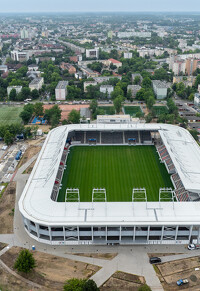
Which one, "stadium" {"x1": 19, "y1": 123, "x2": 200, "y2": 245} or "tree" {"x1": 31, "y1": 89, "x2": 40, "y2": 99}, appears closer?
"stadium" {"x1": 19, "y1": 123, "x2": 200, "y2": 245}

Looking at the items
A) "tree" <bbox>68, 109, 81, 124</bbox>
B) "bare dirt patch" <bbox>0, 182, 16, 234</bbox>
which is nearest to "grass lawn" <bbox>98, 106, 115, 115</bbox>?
"tree" <bbox>68, 109, 81, 124</bbox>

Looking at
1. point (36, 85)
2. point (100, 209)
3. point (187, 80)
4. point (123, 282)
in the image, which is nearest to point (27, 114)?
point (36, 85)

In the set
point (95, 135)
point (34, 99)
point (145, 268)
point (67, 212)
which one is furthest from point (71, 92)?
point (145, 268)

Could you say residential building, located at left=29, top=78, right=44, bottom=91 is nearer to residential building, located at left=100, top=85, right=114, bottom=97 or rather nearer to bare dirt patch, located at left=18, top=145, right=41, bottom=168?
residential building, located at left=100, top=85, right=114, bottom=97

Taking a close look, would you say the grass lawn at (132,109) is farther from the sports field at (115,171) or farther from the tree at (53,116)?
the sports field at (115,171)

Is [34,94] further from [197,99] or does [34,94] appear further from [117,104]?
[197,99]

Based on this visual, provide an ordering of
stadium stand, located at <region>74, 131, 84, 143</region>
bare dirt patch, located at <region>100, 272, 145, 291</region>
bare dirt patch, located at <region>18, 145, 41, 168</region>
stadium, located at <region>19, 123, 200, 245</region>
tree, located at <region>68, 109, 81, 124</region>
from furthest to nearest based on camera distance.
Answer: tree, located at <region>68, 109, 81, 124</region>
stadium stand, located at <region>74, 131, 84, 143</region>
bare dirt patch, located at <region>18, 145, 41, 168</region>
stadium, located at <region>19, 123, 200, 245</region>
bare dirt patch, located at <region>100, 272, 145, 291</region>

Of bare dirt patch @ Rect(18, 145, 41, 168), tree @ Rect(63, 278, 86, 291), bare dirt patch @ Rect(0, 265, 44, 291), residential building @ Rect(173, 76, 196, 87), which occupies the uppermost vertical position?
residential building @ Rect(173, 76, 196, 87)
